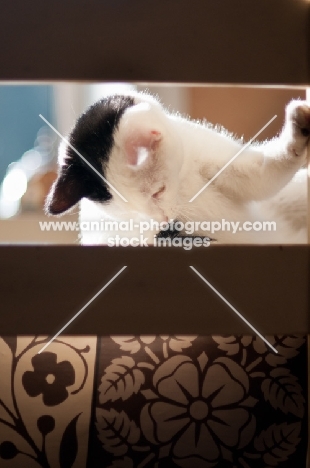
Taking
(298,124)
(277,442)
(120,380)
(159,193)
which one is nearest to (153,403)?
(120,380)

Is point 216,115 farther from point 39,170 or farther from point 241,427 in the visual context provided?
point 241,427

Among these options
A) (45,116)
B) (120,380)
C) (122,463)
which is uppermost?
(45,116)

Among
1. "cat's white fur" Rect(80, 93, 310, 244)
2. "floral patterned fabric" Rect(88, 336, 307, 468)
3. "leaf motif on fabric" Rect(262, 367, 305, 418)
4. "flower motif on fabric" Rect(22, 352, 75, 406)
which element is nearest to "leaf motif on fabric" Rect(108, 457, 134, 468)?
"floral patterned fabric" Rect(88, 336, 307, 468)

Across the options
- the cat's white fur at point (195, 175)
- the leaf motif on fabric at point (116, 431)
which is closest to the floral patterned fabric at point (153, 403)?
the leaf motif on fabric at point (116, 431)

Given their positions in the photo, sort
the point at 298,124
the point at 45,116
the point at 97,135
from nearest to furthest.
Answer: the point at 298,124 < the point at 97,135 < the point at 45,116

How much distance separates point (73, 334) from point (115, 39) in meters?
0.36

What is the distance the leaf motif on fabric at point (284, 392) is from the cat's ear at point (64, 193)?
42 centimetres

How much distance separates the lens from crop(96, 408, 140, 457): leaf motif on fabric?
71cm

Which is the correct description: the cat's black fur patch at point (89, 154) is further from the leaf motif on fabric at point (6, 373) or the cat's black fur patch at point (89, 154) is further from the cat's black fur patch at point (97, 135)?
the leaf motif on fabric at point (6, 373)

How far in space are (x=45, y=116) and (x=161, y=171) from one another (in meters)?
1.02

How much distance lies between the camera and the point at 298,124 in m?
0.70

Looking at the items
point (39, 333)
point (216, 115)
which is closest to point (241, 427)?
point (39, 333)

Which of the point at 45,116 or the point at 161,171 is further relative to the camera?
the point at 45,116

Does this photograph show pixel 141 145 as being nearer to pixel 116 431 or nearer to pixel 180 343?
pixel 180 343
